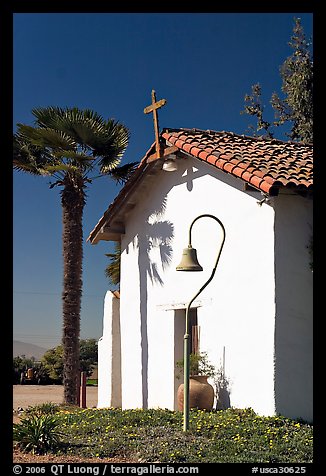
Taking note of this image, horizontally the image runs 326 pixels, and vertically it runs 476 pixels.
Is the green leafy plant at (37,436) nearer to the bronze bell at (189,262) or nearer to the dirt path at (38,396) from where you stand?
the bronze bell at (189,262)

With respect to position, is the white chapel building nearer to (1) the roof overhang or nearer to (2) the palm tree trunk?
(1) the roof overhang

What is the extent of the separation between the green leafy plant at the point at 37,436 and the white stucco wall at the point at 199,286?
349cm

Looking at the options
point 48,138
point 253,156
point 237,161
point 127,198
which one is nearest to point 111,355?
point 127,198

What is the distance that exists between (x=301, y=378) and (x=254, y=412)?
3.05 feet

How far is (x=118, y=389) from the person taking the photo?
1667 centimetres

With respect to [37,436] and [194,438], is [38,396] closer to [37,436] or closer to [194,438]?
[37,436]

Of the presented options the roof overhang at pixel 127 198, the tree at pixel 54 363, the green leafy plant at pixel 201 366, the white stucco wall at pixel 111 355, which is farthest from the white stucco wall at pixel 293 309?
the tree at pixel 54 363

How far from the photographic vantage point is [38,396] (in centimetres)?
2125

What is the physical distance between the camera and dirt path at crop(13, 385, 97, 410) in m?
19.2

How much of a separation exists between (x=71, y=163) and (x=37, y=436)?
29.4ft

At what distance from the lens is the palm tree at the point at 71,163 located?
54.1ft

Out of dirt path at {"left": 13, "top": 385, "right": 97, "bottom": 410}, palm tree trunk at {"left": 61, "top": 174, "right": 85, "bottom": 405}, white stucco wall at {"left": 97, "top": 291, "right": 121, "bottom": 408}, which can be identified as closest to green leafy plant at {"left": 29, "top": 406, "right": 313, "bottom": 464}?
white stucco wall at {"left": 97, "top": 291, "right": 121, "bottom": 408}

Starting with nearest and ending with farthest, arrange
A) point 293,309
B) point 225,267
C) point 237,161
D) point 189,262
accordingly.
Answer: point 189,262 < point 293,309 < point 237,161 < point 225,267
